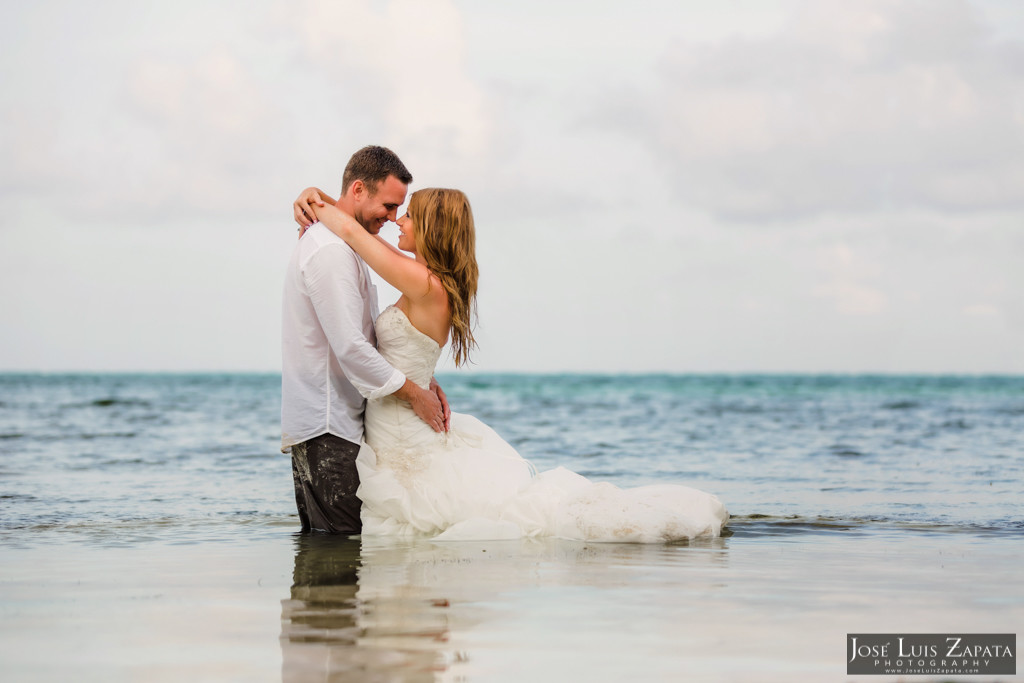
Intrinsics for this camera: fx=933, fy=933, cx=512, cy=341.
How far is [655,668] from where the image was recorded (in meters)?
2.85

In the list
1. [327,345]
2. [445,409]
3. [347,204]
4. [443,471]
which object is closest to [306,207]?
[347,204]

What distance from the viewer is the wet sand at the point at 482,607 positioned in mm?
2881

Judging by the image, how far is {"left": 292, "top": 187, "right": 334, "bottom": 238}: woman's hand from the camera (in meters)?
5.14

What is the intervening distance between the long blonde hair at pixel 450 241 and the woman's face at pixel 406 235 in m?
0.07

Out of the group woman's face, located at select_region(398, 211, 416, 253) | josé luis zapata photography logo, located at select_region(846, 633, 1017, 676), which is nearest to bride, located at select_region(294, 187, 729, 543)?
woman's face, located at select_region(398, 211, 416, 253)

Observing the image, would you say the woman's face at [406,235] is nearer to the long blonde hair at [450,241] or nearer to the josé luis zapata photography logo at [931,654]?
the long blonde hair at [450,241]

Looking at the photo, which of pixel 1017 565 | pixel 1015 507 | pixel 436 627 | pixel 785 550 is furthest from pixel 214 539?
pixel 1015 507

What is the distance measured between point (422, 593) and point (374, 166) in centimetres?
238

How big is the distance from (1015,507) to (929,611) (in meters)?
4.12

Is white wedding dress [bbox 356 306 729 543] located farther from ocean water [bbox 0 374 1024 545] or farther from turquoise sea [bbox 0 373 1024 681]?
ocean water [bbox 0 374 1024 545]

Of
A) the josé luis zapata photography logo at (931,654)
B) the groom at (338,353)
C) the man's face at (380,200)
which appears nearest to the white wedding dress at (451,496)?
the groom at (338,353)

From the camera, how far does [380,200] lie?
512 centimetres

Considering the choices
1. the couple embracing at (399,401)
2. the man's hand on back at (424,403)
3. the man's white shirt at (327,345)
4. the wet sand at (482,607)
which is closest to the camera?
the wet sand at (482,607)

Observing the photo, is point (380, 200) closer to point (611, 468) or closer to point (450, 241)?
point (450, 241)
